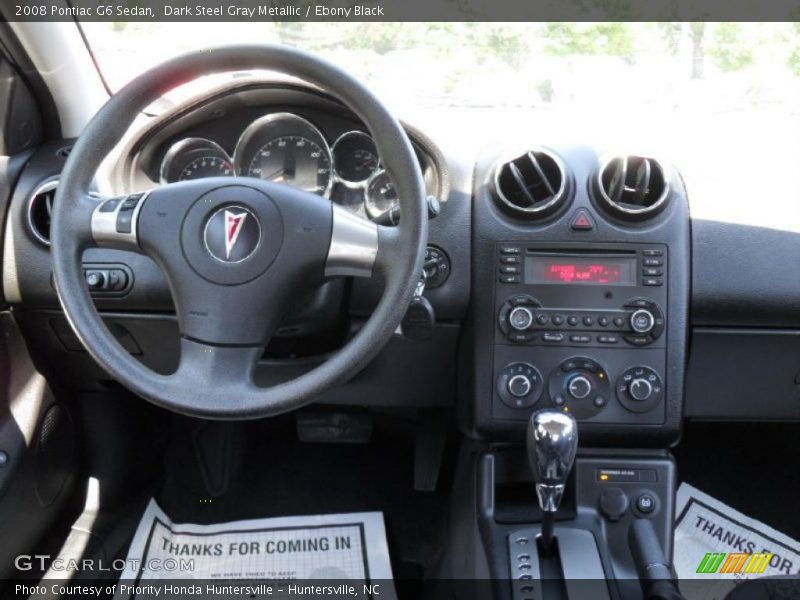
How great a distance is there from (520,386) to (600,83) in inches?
25.1

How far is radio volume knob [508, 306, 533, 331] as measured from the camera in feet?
4.88

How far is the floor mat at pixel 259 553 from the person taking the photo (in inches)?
71.2

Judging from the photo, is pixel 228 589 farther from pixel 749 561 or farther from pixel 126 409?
pixel 749 561

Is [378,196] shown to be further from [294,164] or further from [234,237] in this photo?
[234,237]

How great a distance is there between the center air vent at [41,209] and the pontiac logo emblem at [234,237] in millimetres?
662

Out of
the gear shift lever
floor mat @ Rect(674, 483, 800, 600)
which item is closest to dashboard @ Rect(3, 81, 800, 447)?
the gear shift lever

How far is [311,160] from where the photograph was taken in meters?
1.59

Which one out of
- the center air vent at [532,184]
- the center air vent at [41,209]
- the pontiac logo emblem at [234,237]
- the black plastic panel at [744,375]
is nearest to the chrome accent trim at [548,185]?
the center air vent at [532,184]

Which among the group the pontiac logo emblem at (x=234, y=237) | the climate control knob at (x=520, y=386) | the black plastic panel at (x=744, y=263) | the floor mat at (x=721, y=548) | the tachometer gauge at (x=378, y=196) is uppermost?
the pontiac logo emblem at (x=234, y=237)

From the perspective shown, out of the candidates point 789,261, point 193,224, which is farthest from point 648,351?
point 193,224

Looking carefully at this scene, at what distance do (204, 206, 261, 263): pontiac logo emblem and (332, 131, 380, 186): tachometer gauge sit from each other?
46 cm

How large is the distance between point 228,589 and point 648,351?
3.58 feet

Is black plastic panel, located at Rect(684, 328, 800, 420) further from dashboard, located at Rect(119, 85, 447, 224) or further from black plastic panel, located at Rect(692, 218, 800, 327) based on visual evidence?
dashboard, located at Rect(119, 85, 447, 224)

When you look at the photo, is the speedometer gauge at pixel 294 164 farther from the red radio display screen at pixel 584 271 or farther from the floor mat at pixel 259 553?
the floor mat at pixel 259 553
